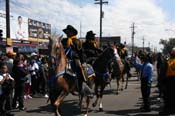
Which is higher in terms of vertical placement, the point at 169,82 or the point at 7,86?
the point at 169,82

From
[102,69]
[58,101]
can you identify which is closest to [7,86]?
[58,101]

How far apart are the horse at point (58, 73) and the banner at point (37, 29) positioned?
177 feet

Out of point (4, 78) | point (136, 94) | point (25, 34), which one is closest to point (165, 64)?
point (4, 78)

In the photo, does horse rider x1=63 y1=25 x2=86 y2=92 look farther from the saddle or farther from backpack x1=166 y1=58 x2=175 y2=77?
backpack x1=166 y1=58 x2=175 y2=77

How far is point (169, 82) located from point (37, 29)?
5712cm

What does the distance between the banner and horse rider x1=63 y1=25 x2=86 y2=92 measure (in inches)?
2089

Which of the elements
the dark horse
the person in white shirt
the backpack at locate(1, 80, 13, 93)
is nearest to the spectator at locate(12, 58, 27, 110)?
the backpack at locate(1, 80, 13, 93)

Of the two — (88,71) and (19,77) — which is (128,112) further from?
(19,77)

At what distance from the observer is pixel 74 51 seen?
40.9ft

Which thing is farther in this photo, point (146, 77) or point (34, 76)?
point (34, 76)

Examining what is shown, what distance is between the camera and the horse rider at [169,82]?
1212 cm

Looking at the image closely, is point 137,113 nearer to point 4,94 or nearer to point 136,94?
point 4,94

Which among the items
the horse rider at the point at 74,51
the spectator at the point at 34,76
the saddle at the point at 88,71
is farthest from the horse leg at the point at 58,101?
the spectator at the point at 34,76

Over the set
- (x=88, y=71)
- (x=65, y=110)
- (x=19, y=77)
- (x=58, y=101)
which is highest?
(x=88, y=71)
